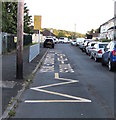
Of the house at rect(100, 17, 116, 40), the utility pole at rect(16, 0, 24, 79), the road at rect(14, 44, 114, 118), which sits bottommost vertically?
the road at rect(14, 44, 114, 118)

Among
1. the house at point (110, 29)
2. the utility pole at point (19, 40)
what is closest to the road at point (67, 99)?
the utility pole at point (19, 40)

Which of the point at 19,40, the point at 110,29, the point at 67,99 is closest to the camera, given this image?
the point at 67,99

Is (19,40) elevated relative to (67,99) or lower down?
elevated

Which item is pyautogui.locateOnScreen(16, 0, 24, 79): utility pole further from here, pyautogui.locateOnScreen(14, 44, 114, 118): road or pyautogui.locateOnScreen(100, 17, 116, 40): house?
pyautogui.locateOnScreen(100, 17, 116, 40): house

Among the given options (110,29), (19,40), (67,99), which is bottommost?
(67,99)

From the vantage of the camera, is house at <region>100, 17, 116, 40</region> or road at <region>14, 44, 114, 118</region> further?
house at <region>100, 17, 116, 40</region>

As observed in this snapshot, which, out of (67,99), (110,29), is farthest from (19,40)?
(110,29)

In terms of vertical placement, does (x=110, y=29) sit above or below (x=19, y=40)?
above

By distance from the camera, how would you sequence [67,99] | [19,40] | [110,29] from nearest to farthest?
[67,99] < [19,40] < [110,29]

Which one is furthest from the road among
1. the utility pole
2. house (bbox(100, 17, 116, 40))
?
house (bbox(100, 17, 116, 40))

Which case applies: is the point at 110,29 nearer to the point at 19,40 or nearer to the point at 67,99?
the point at 19,40

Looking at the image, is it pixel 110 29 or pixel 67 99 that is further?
pixel 110 29

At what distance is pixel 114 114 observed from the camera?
6.44 metres

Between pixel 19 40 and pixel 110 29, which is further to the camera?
pixel 110 29
